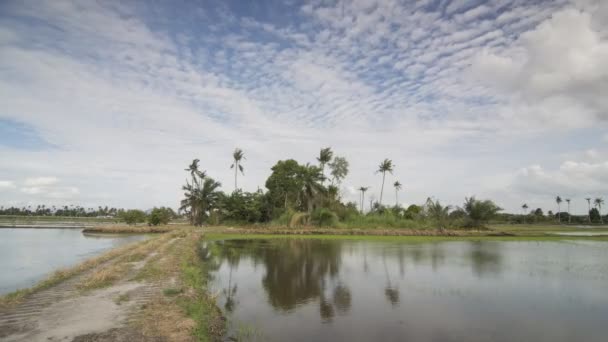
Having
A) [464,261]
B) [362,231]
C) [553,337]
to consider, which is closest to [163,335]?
[553,337]

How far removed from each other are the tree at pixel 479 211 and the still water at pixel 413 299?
35456 millimetres

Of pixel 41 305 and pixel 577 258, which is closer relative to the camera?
pixel 41 305

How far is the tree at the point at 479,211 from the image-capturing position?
54719 millimetres

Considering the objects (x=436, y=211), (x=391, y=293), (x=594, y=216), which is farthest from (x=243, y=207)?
(x=594, y=216)

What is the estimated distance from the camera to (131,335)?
24.9 feet

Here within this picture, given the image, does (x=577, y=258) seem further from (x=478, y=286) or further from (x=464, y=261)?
(x=478, y=286)

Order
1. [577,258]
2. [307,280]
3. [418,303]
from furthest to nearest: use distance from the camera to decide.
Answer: [577,258] → [307,280] → [418,303]

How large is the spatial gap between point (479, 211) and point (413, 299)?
4899cm

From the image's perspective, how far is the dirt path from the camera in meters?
7.56

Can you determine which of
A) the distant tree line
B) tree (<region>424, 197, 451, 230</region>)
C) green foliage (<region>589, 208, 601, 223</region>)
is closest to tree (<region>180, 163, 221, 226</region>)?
the distant tree line

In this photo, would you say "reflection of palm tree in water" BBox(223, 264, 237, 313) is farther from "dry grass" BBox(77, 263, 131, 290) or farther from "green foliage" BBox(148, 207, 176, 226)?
"green foliage" BBox(148, 207, 176, 226)

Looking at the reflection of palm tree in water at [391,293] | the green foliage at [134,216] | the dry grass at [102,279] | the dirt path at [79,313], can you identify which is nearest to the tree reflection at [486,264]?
the reflection of palm tree in water at [391,293]

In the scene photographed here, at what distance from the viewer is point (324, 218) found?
5262cm

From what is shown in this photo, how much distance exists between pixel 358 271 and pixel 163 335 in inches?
475
